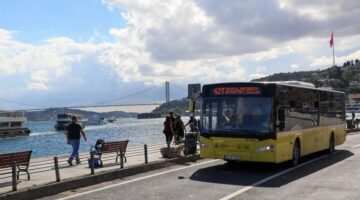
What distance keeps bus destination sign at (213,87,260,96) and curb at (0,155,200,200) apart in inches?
114

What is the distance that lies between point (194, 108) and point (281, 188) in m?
6.80

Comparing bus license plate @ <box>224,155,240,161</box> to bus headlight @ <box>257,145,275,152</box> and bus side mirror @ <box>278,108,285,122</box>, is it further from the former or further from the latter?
bus side mirror @ <box>278,108,285,122</box>

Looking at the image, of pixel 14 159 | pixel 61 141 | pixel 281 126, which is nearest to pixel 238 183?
pixel 281 126

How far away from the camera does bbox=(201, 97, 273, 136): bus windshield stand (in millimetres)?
15258

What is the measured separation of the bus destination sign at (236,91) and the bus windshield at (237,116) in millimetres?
152

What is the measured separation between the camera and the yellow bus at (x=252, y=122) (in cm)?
1517

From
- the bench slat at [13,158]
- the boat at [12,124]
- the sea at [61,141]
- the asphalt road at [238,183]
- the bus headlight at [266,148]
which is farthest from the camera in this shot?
the boat at [12,124]

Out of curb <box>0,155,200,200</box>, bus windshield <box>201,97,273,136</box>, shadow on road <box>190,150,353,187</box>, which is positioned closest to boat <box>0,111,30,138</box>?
curb <box>0,155,200,200</box>

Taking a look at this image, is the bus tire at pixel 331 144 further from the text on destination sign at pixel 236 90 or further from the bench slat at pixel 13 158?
the bench slat at pixel 13 158

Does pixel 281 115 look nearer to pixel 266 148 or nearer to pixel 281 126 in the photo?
pixel 281 126

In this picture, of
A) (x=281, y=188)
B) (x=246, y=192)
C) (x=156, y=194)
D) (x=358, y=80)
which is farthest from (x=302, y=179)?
(x=358, y=80)

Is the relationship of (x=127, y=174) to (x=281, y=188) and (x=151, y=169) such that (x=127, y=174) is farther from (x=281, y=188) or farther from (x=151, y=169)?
(x=281, y=188)

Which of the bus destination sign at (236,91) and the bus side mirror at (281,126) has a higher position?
the bus destination sign at (236,91)

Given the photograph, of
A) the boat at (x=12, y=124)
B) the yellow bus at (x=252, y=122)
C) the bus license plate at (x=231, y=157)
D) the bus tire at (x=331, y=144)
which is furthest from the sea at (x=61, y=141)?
the bus license plate at (x=231, y=157)
